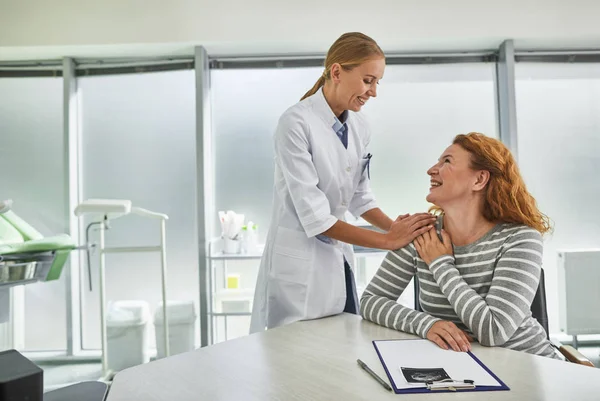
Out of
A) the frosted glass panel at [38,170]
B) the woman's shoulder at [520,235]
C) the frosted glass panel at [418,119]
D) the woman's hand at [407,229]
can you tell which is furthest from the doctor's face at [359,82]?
the frosted glass panel at [38,170]

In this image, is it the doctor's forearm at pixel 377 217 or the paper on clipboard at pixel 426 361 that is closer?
the paper on clipboard at pixel 426 361

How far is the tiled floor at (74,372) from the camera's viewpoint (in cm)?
310

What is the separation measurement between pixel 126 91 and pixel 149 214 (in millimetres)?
1117

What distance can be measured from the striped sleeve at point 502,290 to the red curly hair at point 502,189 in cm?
8

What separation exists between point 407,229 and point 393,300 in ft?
0.71

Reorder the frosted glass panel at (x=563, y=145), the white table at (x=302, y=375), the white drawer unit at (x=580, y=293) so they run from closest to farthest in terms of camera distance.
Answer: the white table at (x=302, y=375) < the white drawer unit at (x=580, y=293) < the frosted glass panel at (x=563, y=145)

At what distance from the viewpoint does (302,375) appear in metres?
0.99

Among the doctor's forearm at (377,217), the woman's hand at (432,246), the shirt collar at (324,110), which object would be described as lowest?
the woman's hand at (432,246)

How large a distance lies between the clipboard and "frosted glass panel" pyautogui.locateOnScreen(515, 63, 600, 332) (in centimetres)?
269

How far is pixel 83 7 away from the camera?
310 centimetres

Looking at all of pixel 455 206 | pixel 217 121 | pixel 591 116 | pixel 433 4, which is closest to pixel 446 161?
pixel 455 206

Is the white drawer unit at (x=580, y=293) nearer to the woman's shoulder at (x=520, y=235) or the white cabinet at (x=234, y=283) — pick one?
the white cabinet at (x=234, y=283)

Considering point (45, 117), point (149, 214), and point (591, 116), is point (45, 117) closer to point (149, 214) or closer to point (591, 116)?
point (149, 214)

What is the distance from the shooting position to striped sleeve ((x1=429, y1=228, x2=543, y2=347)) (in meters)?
1.21
